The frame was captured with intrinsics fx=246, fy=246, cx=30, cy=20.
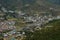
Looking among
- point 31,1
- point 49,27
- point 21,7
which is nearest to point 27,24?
point 49,27

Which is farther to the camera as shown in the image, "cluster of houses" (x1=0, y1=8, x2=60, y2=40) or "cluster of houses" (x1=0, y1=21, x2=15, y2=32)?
"cluster of houses" (x1=0, y1=21, x2=15, y2=32)

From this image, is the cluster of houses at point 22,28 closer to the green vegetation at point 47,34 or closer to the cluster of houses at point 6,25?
the cluster of houses at point 6,25

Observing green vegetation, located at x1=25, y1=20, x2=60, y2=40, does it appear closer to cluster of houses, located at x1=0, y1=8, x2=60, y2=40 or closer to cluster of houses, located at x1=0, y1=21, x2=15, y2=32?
cluster of houses, located at x1=0, y1=8, x2=60, y2=40

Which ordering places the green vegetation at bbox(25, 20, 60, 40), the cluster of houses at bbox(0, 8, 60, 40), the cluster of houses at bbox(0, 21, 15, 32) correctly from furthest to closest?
the cluster of houses at bbox(0, 21, 15, 32) < the cluster of houses at bbox(0, 8, 60, 40) < the green vegetation at bbox(25, 20, 60, 40)

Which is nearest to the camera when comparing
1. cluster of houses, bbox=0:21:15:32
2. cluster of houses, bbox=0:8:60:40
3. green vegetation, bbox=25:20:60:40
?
green vegetation, bbox=25:20:60:40

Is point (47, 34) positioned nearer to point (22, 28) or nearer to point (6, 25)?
point (22, 28)

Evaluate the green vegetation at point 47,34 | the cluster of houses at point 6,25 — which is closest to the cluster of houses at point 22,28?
the cluster of houses at point 6,25

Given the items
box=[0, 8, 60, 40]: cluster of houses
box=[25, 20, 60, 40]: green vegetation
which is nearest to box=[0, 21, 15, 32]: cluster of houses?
box=[0, 8, 60, 40]: cluster of houses

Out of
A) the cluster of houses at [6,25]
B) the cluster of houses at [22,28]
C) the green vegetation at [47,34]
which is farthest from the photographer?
the cluster of houses at [6,25]

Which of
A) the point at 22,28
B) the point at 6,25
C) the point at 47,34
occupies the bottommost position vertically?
the point at 22,28

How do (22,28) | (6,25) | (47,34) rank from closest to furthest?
(47,34)
(22,28)
(6,25)

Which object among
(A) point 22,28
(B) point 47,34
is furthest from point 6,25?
(B) point 47,34
